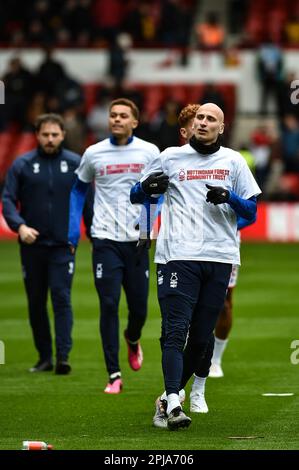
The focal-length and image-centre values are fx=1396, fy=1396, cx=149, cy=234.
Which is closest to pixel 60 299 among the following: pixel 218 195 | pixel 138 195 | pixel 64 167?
pixel 64 167

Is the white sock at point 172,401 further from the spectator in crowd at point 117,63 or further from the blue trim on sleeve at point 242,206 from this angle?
the spectator in crowd at point 117,63

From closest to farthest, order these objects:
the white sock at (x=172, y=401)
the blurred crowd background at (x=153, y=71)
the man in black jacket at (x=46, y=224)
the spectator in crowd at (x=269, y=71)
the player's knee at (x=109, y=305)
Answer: the white sock at (x=172, y=401), the player's knee at (x=109, y=305), the man in black jacket at (x=46, y=224), the blurred crowd background at (x=153, y=71), the spectator in crowd at (x=269, y=71)

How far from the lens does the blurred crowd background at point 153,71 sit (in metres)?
30.9

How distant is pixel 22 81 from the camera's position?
32.6 meters

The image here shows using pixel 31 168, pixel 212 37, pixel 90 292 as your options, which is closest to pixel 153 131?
Result: pixel 212 37

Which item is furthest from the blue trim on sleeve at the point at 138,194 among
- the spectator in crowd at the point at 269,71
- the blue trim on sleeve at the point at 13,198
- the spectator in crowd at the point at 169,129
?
the spectator in crowd at the point at 269,71

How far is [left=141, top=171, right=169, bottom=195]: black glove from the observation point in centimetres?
1022

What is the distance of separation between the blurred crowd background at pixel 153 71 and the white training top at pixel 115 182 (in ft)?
55.5

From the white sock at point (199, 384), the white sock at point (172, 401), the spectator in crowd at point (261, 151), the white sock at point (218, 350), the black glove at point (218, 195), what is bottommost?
the spectator in crowd at point (261, 151)

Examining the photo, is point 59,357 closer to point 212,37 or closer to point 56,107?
point 56,107

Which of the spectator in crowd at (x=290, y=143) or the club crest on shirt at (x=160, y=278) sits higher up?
the club crest on shirt at (x=160, y=278)

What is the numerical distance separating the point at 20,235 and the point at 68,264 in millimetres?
581

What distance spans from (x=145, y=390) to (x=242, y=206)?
2864 mm

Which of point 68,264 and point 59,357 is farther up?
point 68,264
